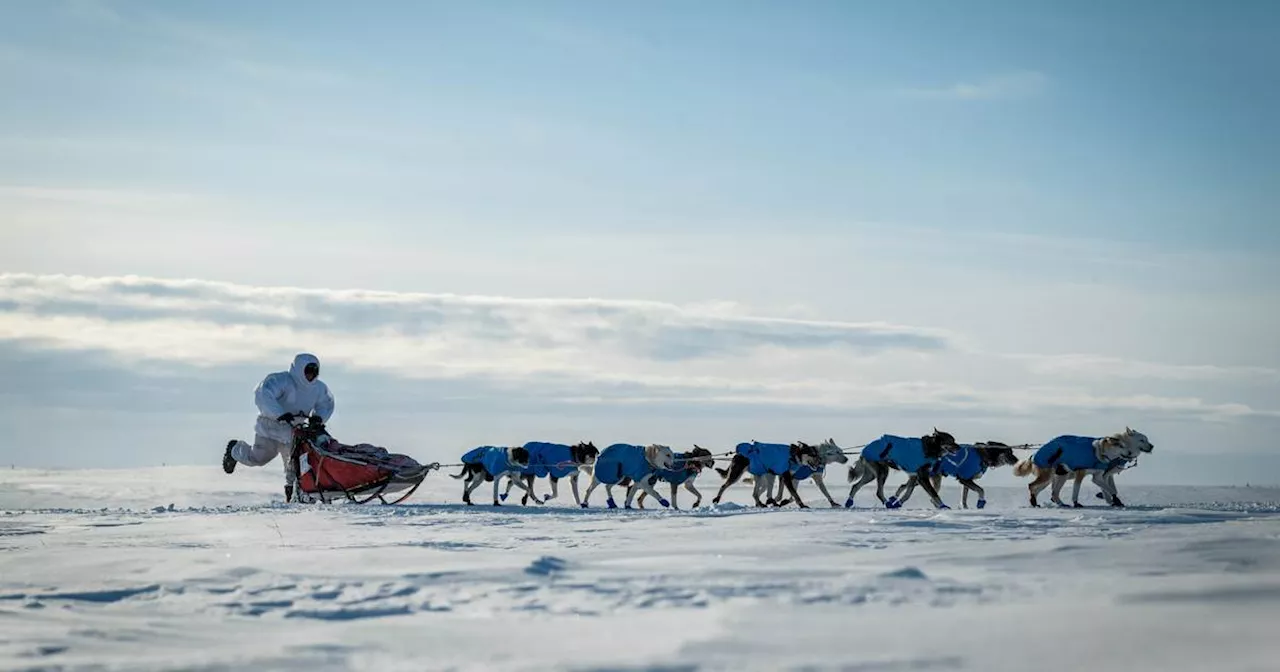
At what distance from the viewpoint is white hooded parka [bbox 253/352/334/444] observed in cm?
1866

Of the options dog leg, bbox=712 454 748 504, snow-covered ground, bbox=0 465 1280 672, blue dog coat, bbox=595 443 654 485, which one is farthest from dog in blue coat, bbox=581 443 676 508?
snow-covered ground, bbox=0 465 1280 672

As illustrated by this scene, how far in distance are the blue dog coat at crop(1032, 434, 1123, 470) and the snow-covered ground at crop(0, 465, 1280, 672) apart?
705 cm

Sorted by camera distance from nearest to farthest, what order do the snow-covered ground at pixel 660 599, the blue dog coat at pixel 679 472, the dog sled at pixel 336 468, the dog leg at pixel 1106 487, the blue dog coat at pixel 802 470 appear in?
the snow-covered ground at pixel 660 599 → the dog leg at pixel 1106 487 → the dog sled at pixel 336 468 → the blue dog coat at pixel 679 472 → the blue dog coat at pixel 802 470

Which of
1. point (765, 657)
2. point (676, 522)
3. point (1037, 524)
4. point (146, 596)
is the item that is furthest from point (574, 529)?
point (765, 657)

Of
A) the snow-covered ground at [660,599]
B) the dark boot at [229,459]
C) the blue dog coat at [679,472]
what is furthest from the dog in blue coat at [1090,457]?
the dark boot at [229,459]

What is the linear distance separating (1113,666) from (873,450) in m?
15.0

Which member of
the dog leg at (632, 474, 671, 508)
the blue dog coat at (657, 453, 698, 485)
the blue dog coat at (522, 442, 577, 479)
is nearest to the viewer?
the dog leg at (632, 474, 671, 508)

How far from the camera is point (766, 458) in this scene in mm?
20469

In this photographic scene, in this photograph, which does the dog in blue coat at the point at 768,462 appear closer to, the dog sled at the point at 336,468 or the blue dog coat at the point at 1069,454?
the blue dog coat at the point at 1069,454

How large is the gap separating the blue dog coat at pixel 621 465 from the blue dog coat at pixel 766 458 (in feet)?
5.12

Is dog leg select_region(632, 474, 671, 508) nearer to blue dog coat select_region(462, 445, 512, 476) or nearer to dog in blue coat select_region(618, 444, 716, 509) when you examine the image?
dog in blue coat select_region(618, 444, 716, 509)

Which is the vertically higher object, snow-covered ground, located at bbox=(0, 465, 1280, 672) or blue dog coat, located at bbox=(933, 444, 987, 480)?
blue dog coat, located at bbox=(933, 444, 987, 480)

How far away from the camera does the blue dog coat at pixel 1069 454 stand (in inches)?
734

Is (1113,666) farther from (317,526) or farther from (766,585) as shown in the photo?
(317,526)
